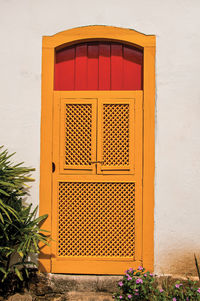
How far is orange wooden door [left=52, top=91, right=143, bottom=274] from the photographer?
12.5 ft

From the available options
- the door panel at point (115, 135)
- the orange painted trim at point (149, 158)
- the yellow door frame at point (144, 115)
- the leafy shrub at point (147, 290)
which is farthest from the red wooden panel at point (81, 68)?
the leafy shrub at point (147, 290)

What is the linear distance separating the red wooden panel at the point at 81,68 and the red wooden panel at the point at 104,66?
0.62 feet

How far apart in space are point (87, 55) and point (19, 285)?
2889 mm

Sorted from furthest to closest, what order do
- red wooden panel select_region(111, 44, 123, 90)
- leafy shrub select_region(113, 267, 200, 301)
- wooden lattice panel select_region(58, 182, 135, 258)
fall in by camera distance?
red wooden panel select_region(111, 44, 123, 90) → wooden lattice panel select_region(58, 182, 135, 258) → leafy shrub select_region(113, 267, 200, 301)

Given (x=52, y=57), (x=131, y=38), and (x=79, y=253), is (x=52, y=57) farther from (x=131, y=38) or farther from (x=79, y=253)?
(x=79, y=253)

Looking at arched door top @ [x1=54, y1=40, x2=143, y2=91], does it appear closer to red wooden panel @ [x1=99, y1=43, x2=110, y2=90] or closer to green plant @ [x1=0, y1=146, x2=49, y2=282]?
red wooden panel @ [x1=99, y1=43, x2=110, y2=90]

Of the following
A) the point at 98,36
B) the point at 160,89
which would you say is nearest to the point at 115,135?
the point at 160,89

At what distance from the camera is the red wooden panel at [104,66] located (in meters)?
3.96

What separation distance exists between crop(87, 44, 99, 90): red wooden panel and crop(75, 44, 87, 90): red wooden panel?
5 cm

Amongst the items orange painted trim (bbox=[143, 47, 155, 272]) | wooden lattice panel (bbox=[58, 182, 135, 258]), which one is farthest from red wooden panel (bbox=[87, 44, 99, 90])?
wooden lattice panel (bbox=[58, 182, 135, 258])

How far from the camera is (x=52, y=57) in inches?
153

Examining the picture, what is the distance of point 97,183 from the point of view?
3.84 metres

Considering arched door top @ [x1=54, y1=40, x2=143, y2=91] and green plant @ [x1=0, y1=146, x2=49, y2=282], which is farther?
arched door top @ [x1=54, y1=40, x2=143, y2=91]

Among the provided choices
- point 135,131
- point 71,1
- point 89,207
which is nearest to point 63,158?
point 89,207
